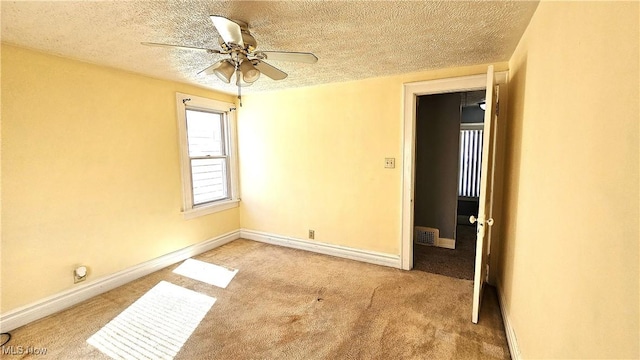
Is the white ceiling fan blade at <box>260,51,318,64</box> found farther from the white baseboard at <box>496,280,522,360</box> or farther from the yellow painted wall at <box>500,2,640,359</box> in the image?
the white baseboard at <box>496,280,522,360</box>

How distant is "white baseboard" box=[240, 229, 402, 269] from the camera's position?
330cm

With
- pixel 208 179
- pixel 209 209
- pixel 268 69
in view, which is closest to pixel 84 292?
pixel 209 209

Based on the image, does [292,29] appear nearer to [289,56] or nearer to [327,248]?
[289,56]

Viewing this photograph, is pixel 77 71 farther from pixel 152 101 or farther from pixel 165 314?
pixel 165 314

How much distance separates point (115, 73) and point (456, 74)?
11.2 ft

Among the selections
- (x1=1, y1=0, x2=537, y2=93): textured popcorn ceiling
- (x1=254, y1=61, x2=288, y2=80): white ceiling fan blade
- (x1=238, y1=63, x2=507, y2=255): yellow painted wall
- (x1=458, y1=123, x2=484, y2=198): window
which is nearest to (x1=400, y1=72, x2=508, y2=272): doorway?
(x1=238, y1=63, x2=507, y2=255): yellow painted wall

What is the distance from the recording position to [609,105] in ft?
2.64

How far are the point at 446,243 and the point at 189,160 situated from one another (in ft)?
12.2

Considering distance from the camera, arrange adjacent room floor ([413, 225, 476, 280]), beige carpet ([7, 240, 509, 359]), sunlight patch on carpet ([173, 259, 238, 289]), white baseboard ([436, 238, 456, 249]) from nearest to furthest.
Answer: beige carpet ([7, 240, 509, 359]) < sunlight patch on carpet ([173, 259, 238, 289]) < adjacent room floor ([413, 225, 476, 280]) < white baseboard ([436, 238, 456, 249])

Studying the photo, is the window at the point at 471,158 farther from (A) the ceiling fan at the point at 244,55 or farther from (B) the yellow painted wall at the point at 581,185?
(A) the ceiling fan at the point at 244,55

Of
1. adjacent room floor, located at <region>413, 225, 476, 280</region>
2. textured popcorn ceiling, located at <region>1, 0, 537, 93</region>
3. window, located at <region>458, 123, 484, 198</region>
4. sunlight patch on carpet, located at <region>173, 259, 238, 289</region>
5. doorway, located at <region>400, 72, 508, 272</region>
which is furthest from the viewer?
window, located at <region>458, 123, 484, 198</region>

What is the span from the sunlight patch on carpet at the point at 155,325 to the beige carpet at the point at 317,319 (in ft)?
0.21

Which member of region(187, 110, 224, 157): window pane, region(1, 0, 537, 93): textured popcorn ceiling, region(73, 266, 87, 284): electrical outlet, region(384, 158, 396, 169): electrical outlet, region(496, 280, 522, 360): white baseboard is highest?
region(1, 0, 537, 93): textured popcorn ceiling

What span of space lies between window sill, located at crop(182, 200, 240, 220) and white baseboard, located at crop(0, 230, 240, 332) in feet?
1.36
